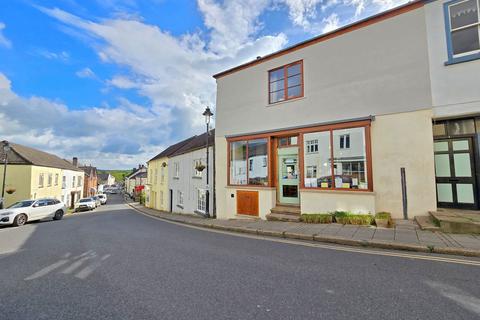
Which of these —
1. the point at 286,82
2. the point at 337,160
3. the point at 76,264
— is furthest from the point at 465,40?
the point at 76,264

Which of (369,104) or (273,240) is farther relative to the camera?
(369,104)

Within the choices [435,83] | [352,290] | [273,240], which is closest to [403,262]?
[352,290]

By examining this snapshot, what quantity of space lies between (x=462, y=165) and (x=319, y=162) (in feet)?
14.2

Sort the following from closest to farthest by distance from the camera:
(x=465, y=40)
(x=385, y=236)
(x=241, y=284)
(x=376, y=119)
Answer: (x=241, y=284) → (x=385, y=236) → (x=465, y=40) → (x=376, y=119)

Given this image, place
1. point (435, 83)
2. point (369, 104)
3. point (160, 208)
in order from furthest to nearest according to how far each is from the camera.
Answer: point (160, 208) < point (369, 104) < point (435, 83)

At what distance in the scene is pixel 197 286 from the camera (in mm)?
3768

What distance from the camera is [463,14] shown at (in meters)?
7.36

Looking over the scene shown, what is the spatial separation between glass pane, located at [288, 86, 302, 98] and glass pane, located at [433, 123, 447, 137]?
16.0 ft

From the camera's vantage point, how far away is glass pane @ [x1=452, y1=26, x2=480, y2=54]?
7137mm

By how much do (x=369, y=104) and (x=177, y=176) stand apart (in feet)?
59.2

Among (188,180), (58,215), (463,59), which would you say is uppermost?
(463,59)

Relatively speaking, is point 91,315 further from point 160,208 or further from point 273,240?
point 160,208

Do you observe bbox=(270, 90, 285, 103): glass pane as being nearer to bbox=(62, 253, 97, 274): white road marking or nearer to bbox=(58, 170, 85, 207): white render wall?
bbox=(62, 253, 97, 274): white road marking

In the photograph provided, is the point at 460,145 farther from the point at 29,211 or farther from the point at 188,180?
the point at 29,211
